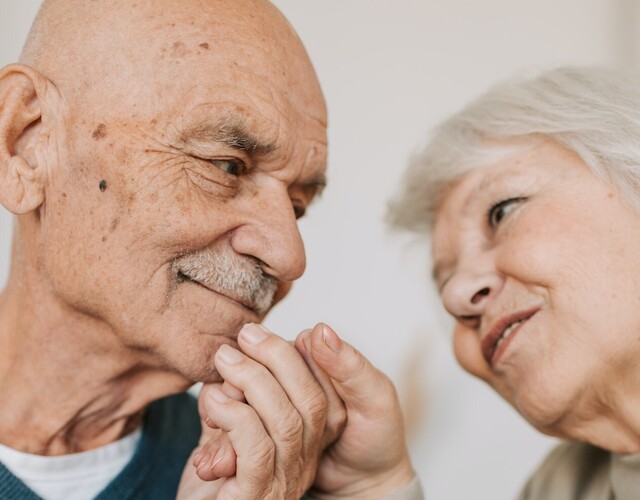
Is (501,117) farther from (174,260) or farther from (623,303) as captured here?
(174,260)

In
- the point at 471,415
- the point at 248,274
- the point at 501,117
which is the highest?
the point at 501,117

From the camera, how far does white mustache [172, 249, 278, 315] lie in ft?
3.38

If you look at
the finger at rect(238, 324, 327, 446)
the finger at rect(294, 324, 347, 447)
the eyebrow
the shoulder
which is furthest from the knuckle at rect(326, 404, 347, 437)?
the shoulder

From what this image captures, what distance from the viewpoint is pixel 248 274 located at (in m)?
1.07

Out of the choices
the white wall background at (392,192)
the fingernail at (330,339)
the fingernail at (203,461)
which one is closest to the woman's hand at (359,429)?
the fingernail at (330,339)

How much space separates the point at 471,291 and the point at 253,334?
49cm

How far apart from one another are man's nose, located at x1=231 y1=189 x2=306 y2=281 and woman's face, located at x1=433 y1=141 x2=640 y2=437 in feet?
1.28

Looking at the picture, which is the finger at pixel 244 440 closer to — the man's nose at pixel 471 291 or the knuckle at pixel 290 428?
the knuckle at pixel 290 428

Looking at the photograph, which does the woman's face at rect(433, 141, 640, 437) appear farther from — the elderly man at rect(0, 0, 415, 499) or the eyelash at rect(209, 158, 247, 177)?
the eyelash at rect(209, 158, 247, 177)

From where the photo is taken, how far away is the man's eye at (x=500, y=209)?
1305mm

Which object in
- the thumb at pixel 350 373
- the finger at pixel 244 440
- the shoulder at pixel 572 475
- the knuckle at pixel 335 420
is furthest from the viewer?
the shoulder at pixel 572 475

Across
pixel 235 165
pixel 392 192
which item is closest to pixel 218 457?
pixel 235 165

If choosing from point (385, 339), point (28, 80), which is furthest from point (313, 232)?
point (28, 80)

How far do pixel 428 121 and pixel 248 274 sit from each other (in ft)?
3.74
